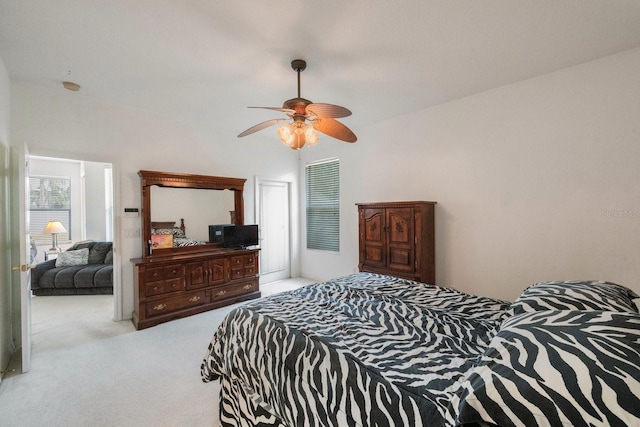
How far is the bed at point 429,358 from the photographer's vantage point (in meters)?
0.73

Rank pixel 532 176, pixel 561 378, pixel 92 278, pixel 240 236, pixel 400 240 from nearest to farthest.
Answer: pixel 561 378 → pixel 532 176 → pixel 400 240 → pixel 240 236 → pixel 92 278

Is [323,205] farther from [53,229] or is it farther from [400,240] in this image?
[53,229]

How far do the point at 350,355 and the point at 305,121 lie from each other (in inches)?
75.7

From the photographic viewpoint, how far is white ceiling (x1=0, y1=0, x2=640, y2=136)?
6.06 feet

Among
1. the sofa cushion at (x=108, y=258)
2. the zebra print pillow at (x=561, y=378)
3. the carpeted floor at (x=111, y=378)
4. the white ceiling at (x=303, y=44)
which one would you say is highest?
the white ceiling at (x=303, y=44)

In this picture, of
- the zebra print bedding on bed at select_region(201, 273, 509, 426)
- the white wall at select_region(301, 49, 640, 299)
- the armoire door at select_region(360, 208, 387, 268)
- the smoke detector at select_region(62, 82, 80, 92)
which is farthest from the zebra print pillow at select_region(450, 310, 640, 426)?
the smoke detector at select_region(62, 82, 80, 92)

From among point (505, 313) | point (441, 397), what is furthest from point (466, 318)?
→ point (441, 397)

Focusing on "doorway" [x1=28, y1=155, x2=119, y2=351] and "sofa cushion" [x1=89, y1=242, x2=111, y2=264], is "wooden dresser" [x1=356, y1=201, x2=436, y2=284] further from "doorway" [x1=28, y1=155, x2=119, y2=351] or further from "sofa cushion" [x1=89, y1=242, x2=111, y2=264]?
"sofa cushion" [x1=89, y1=242, x2=111, y2=264]

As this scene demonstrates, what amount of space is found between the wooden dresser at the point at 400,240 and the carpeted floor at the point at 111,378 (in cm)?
225

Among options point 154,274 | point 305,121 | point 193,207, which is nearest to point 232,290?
point 154,274

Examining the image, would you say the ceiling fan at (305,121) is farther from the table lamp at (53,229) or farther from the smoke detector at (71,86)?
the table lamp at (53,229)

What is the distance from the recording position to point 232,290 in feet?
13.2

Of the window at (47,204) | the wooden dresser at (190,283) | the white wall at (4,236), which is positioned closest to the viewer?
the white wall at (4,236)

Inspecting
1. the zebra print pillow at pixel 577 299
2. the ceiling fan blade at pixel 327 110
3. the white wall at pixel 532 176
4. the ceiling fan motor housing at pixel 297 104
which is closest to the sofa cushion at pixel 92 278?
the ceiling fan motor housing at pixel 297 104
